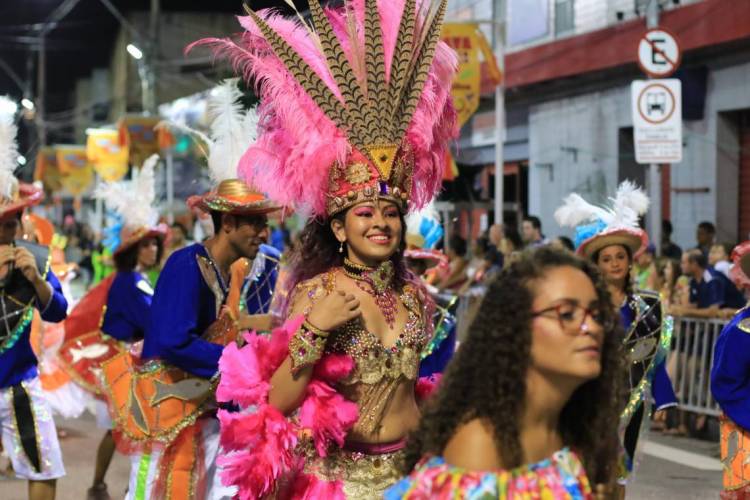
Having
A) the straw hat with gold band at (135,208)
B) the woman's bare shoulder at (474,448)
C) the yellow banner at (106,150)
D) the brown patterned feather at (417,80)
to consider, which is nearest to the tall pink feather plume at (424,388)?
the brown patterned feather at (417,80)

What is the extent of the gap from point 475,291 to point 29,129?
49261 millimetres

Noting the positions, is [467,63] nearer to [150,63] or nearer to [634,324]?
[634,324]

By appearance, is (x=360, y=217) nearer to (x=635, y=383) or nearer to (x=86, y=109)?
(x=635, y=383)

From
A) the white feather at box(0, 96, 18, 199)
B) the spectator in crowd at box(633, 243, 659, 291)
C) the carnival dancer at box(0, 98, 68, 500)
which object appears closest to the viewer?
the carnival dancer at box(0, 98, 68, 500)

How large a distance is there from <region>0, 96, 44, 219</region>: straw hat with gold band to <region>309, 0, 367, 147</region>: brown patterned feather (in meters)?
2.97

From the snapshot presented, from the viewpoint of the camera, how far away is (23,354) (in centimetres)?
680

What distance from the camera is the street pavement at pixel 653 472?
8.41 metres

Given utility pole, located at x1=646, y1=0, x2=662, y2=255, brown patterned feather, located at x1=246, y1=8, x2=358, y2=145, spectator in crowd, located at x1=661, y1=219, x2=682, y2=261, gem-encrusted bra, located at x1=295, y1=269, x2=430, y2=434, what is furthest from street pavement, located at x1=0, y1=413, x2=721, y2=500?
brown patterned feather, located at x1=246, y1=8, x2=358, y2=145

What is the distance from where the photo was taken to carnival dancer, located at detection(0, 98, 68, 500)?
21.6ft

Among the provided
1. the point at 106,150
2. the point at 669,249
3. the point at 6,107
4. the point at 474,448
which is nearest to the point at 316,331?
the point at 474,448

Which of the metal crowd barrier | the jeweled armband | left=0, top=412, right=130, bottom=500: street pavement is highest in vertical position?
the jeweled armband

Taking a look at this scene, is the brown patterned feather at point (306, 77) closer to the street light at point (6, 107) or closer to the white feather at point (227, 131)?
the white feather at point (227, 131)

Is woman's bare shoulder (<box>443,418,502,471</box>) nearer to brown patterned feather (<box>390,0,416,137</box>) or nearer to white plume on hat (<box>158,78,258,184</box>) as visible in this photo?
brown patterned feather (<box>390,0,416,137</box>)

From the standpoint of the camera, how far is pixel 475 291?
13992 mm
